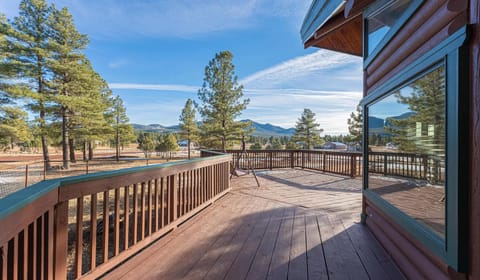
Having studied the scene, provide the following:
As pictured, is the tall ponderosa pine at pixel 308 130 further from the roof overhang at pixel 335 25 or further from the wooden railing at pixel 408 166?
the wooden railing at pixel 408 166

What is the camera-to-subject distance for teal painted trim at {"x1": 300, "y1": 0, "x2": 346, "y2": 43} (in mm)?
2373

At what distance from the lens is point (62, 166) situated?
585 inches

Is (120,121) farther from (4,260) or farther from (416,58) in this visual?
(416,58)

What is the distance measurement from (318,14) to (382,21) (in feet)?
2.37

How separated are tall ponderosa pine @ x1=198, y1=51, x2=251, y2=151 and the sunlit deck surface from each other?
12398 millimetres

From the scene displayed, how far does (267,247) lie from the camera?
92.5 inches

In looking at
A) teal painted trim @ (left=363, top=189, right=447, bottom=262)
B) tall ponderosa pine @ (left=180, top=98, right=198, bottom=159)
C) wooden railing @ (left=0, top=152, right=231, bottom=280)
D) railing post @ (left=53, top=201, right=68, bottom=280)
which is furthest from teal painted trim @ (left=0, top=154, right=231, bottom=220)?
tall ponderosa pine @ (left=180, top=98, right=198, bottom=159)

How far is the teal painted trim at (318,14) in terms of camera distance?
237 centimetres

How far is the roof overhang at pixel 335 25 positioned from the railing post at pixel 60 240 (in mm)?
2881

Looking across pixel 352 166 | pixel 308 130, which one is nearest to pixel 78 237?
pixel 352 166

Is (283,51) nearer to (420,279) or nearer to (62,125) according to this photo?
(420,279)

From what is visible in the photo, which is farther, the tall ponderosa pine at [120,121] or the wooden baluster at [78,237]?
the tall ponderosa pine at [120,121]

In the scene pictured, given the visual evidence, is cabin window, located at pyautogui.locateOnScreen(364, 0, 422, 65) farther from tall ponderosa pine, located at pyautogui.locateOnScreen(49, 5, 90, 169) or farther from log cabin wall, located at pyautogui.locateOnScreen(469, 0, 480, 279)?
tall ponderosa pine, located at pyautogui.locateOnScreen(49, 5, 90, 169)

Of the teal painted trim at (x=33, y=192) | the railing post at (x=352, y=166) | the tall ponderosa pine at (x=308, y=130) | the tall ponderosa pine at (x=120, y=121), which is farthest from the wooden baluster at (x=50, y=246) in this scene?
the tall ponderosa pine at (x=308, y=130)
